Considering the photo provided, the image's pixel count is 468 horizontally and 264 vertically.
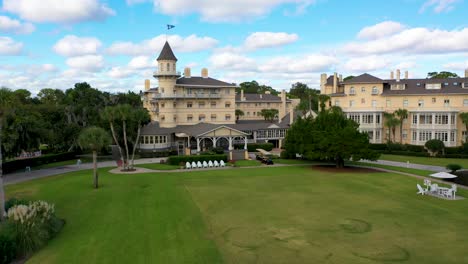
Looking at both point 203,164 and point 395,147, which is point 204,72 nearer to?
point 203,164

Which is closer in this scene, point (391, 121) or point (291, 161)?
point (291, 161)

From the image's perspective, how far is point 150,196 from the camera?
27.3 meters

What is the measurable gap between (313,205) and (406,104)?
4531 centimetres

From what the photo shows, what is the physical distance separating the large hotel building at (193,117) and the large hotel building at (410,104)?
12034 mm

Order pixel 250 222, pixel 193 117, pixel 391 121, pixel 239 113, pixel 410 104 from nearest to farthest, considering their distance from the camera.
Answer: pixel 250 222
pixel 391 121
pixel 410 104
pixel 193 117
pixel 239 113

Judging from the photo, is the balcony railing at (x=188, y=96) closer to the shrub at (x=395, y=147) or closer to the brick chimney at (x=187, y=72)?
the brick chimney at (x=187, y=72)

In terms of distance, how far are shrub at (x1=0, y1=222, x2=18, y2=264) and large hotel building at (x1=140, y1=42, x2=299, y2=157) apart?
36.9 metres

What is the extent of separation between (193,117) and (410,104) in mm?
37053

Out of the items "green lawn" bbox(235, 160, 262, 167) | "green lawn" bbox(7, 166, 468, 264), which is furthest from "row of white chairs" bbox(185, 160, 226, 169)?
"green lawn" bbox(7, 166, 468, 264)

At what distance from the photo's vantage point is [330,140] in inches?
1604

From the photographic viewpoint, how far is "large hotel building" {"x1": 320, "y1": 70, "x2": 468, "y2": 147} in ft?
190

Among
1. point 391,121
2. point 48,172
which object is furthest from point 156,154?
point 391,121

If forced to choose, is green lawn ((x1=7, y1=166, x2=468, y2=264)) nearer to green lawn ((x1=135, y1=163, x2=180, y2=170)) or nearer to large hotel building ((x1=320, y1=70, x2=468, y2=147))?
green lawn ((x1=135, y1=163, x2=180, y2=170))

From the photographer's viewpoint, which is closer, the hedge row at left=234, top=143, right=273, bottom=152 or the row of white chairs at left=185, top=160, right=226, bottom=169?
the row of white chairs at left=185, top=160, right=226, bottom=169
